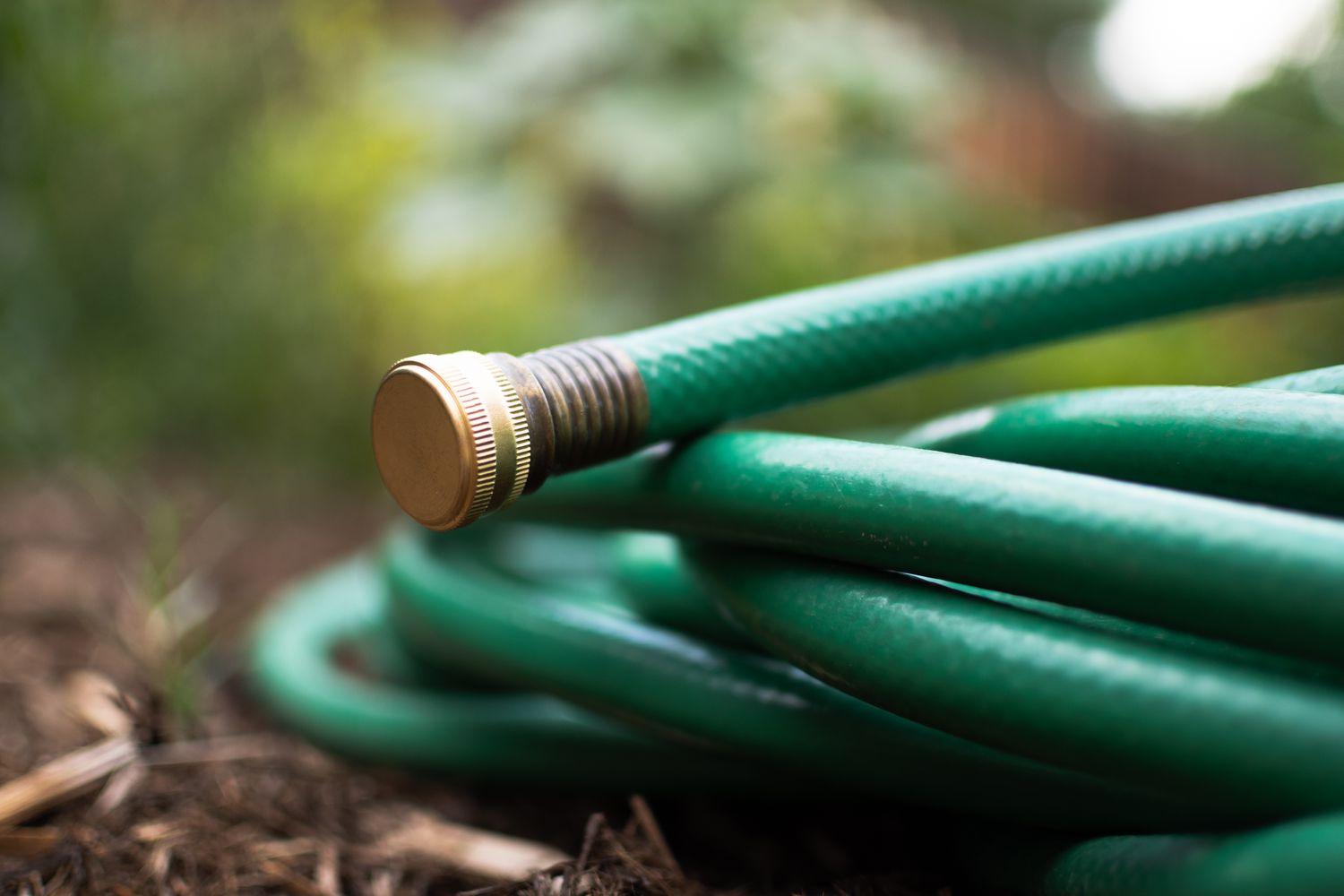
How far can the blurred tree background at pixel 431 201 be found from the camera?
1.82 meters

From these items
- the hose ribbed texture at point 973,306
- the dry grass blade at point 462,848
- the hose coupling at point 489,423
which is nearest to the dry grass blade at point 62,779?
the dry grass blade at point 462,848

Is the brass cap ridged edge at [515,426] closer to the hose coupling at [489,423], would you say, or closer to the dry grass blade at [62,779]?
the hose coupling at [489,423]

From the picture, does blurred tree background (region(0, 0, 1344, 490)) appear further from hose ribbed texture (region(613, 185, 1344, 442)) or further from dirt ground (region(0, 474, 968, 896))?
hose ribbed texture (region(613, 185, 1344, 442))

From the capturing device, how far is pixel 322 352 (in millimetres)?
2189

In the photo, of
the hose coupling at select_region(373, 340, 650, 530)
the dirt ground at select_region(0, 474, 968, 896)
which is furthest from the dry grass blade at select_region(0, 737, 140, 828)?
the hose coupling at select_region(373, 340, 650, 530)

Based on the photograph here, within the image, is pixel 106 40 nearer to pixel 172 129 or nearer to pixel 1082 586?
pixel 172 129

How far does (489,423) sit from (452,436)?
0.02 metres

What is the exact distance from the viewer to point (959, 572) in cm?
50

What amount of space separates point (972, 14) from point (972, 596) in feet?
30.3

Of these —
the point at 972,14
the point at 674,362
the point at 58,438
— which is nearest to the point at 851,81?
the point at 58,438

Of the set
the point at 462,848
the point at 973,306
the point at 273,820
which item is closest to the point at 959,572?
the point at 973,306

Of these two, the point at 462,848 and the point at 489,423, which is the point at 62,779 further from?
the point at 489,423

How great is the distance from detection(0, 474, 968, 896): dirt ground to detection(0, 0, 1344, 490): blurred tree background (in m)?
1.01

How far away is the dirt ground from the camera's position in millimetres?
656
